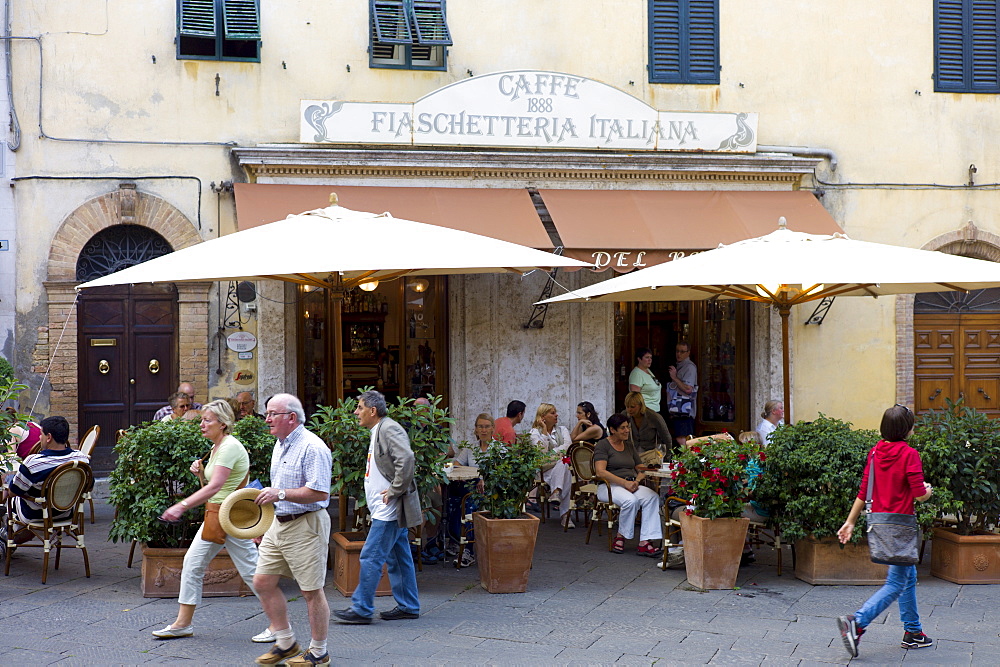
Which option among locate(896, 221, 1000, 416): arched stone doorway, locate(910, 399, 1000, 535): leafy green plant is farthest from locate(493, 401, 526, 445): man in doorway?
locate(896, 221, 1000, 416): arched stone doorway

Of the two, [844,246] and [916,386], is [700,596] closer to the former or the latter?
[844,246]

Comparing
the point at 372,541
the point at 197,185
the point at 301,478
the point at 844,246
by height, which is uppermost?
the point at 197,185

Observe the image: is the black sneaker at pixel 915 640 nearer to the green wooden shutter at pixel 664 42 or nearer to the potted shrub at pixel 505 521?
the potted shrub at pixel 505 521

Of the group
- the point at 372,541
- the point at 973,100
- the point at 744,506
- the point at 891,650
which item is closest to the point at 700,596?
the point at 744,506

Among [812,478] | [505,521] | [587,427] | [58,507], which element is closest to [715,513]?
[812,478]

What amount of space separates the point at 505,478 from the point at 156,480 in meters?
2.42

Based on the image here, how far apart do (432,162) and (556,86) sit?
1709mm

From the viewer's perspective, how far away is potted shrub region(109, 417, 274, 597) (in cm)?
708

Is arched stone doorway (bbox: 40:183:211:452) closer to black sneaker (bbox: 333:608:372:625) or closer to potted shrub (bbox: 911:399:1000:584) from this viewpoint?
black sneaker (bbox: 333:608:372:625)

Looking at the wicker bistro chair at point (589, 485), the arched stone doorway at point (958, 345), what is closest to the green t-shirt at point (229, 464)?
the wicker bistro chair at point (589, 485)

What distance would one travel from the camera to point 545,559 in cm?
855

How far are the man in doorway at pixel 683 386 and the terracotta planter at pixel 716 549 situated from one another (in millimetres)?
5543

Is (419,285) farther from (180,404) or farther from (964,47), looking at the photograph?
(964,47)

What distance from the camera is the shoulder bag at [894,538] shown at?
5.80 metres
